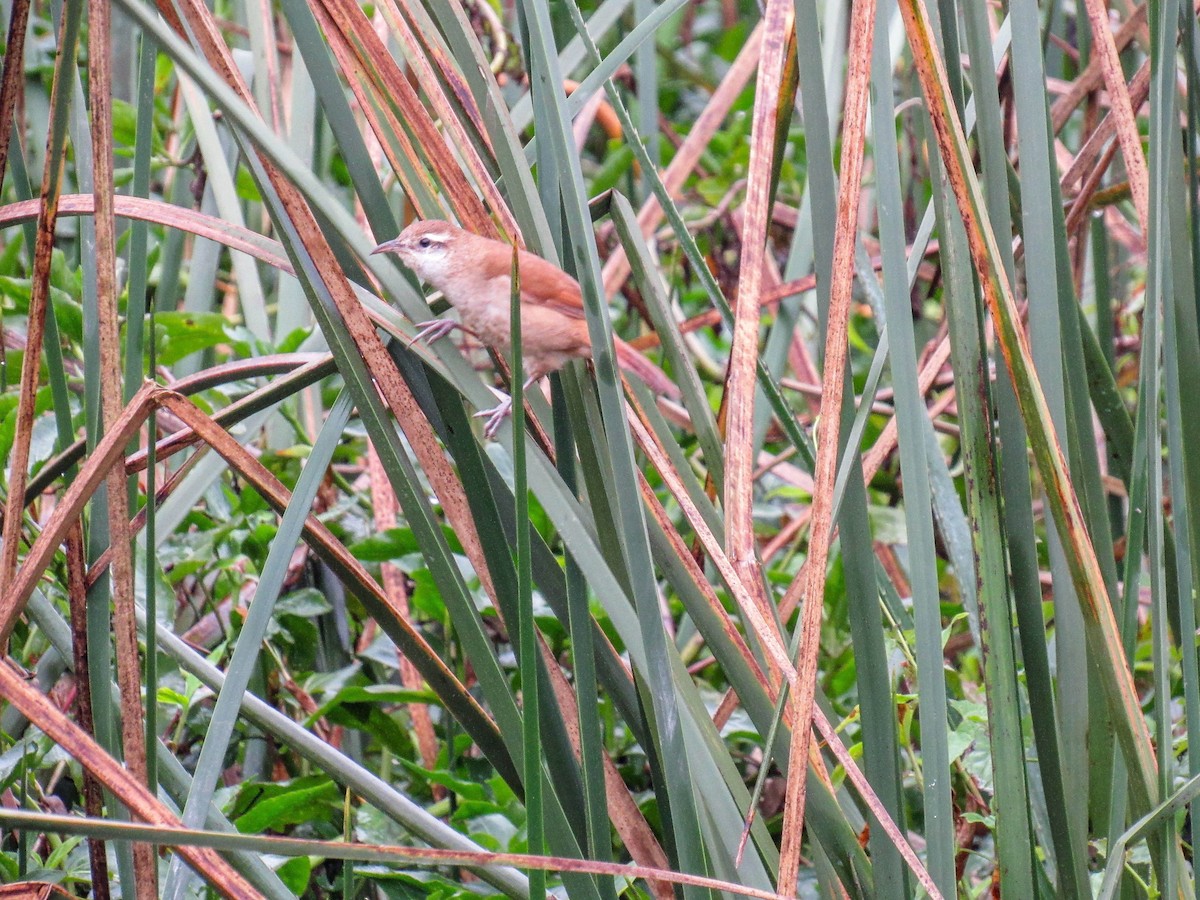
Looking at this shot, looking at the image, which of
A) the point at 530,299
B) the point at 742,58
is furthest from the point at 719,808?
the point at 742,58

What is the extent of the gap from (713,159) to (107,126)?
11.4ft

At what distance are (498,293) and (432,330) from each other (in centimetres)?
38

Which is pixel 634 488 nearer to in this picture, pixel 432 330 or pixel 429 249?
pixel 432 330

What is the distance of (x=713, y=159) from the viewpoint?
15.2 feet

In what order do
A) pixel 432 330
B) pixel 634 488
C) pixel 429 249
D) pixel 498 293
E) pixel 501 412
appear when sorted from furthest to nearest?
pixel 429 249, pixel 498 293, pixel 501 412, pixel 432 330, pixel 634 488

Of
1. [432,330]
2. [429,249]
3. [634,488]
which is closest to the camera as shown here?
[634,488]

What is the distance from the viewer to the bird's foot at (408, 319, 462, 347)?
1.44 m

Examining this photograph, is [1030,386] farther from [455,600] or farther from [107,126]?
[107,126]

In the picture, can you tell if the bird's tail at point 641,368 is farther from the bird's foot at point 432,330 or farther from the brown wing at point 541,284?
the bird's foot at point 432,330

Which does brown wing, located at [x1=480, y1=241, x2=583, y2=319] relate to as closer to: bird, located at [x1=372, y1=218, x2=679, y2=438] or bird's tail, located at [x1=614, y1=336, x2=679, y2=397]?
bird, located at [x1=372, y1=218, x2=679, y2=438]

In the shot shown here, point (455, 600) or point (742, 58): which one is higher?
point (742, 58)

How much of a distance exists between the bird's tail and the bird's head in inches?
12.2

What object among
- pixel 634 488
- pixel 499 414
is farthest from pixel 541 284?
pixel 634 488

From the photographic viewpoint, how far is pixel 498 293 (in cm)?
189
